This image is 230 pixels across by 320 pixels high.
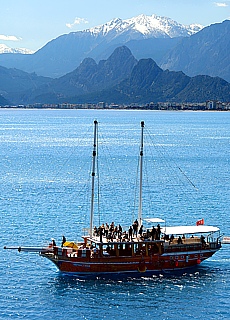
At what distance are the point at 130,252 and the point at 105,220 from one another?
21659 mm

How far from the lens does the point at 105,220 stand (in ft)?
277

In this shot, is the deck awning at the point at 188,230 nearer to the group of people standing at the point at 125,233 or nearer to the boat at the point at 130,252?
the boat at the point at 130,252

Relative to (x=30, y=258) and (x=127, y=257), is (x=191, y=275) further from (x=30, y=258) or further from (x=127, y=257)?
(x=30, y=258)

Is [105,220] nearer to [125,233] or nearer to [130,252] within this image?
[125,233]

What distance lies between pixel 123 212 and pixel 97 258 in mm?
27467

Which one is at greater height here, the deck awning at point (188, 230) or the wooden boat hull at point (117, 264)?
the deck awning at point (188, 230)

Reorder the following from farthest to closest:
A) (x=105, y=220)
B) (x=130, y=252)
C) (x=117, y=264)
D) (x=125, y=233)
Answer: (x=105, y=220) < (x=125, y=233) < (x=130, y=252) < (x=117, y=264)

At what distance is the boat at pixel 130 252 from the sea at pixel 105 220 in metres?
1.00

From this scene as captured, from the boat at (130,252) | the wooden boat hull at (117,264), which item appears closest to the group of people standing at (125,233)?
the boat at (130,252)

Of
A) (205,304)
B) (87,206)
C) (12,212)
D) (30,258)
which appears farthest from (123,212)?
(205,304)

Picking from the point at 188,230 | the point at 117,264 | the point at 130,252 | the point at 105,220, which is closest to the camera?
the point at 117,264

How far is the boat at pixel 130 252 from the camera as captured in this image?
204 feet

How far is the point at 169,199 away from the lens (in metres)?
99.6

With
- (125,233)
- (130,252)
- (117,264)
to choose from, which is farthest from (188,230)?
(117,264)
